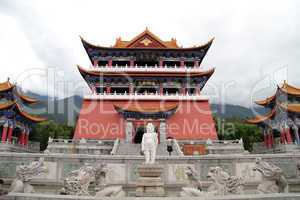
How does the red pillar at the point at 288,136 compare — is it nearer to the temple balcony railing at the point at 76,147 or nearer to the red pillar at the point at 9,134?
the temple balcony railing at the point at 76,147

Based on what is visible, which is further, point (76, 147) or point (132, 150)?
point (132, 150)

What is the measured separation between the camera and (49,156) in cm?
1233

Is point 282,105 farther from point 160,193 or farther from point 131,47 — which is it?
point 160,193

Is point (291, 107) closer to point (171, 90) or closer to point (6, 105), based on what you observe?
point (171, 90)

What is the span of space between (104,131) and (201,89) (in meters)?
12.2

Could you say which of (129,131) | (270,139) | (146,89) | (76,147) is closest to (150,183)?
(76,147)

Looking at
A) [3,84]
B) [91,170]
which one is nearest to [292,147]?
[91,170]

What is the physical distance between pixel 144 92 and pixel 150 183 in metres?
21.5

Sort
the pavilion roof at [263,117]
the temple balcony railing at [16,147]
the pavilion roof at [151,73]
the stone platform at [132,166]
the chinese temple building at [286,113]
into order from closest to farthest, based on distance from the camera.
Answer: the stone platform at [132,166], the temple balcony railing at [16,147], the chinese temple building at [286,113], the pavilion roof at [263,117], the pavilion roof at [151,73]

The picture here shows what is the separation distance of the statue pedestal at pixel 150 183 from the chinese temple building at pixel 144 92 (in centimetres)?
1612

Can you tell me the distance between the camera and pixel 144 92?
95.7 feet

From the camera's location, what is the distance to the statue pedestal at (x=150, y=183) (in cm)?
786

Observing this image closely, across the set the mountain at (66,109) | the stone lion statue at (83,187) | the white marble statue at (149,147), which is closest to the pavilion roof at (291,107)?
the mountain at (66,109)

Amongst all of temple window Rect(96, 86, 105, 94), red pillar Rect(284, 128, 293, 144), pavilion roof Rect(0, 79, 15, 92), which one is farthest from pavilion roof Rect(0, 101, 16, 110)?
red pillar Rect(284, 128, 293, 144)
